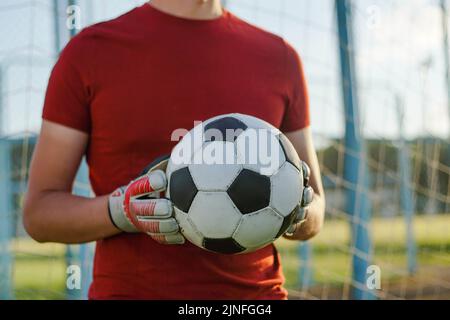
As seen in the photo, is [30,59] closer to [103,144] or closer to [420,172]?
[103,144]

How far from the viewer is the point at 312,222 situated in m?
1.74

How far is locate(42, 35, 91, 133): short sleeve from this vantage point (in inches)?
62.0

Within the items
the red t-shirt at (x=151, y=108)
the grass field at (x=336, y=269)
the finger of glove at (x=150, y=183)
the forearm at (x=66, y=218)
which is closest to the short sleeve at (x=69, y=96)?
the red t-shirt at (x=151, y=108)

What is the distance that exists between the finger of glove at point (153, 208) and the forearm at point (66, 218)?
0.17 m

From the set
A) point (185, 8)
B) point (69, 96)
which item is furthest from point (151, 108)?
point (185, 8)

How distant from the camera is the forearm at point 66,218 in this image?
5.06ft

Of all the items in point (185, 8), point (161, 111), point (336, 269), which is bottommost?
point (336, 269)

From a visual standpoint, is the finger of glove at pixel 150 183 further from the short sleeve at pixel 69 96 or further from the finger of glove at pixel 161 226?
the short sleeve at pixel 69 96

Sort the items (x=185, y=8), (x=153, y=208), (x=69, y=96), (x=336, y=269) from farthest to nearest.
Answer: (x=336, y=269) < (x=185, y=8) < (x=69, y=96) < (x=153, y=208)

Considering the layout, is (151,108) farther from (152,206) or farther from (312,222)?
(312,222)

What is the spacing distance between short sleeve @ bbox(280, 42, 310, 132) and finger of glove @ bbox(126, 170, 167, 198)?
20.6 inches

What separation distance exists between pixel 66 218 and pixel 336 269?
263 inches

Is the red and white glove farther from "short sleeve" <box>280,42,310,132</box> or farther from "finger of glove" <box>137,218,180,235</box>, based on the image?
"short sleeve" <box>280,42,310,132</box>

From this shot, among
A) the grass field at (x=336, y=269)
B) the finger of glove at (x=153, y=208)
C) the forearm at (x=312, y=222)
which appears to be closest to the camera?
the finger of glove at (x=153, y=208)
